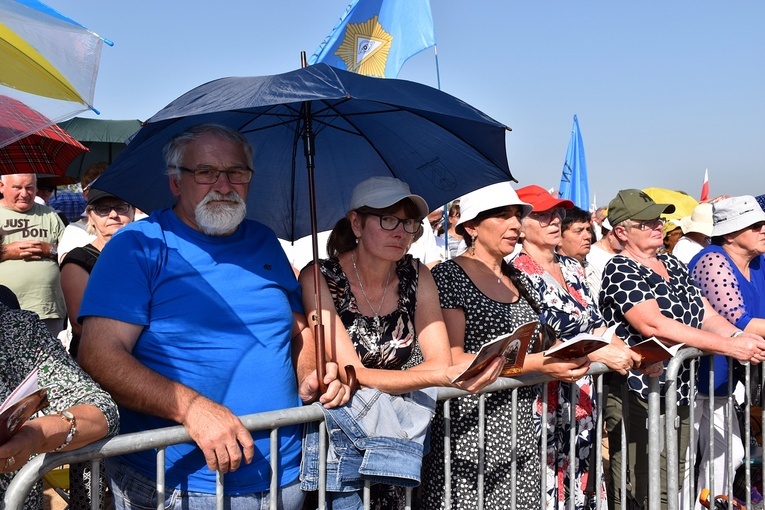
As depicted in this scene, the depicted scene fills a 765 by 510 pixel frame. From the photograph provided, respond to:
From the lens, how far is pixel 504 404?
145 inches

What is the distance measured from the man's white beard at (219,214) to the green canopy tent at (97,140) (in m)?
6.19

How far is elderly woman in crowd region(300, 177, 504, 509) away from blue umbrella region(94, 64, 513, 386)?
0.64ft

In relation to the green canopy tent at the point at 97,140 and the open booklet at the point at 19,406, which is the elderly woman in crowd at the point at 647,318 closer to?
the open booklet at the point at 19,406

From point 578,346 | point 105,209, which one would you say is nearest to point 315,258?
point 578,346

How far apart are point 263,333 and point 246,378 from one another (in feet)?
0.57

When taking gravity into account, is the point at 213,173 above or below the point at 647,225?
below

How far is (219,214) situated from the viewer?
2.90m

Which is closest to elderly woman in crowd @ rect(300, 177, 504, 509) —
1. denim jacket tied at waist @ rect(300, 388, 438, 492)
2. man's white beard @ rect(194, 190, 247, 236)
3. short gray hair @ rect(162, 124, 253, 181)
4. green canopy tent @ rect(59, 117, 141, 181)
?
denim jacket tied at waist @ rect(300, 388, 438, 492)

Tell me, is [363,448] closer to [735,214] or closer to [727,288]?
[727,288]

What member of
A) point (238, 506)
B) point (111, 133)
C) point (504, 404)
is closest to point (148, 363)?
point (238, 506)

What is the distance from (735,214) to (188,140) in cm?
396

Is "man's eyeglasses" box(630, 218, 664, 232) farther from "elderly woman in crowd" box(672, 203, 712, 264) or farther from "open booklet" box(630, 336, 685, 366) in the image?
"elderly woman in crowd" box(672, 203, 712, 264)

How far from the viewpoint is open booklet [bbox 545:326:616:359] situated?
3.11 meters

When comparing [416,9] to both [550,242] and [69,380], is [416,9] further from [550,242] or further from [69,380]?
[69,380]
